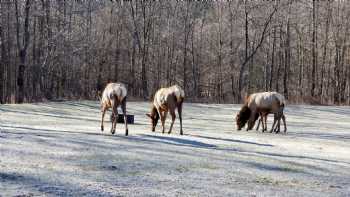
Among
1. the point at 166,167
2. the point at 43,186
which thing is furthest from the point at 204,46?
the point at 43,186

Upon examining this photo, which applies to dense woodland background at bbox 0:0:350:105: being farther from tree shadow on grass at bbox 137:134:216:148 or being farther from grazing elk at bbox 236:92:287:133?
tree shadow on grass at bbox 137:134:216:148

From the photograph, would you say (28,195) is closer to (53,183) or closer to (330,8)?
(53,183)

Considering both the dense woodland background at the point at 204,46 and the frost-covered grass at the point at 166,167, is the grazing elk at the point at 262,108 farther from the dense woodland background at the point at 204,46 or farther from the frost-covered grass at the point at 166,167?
the dense woodland background at the point at 204,46

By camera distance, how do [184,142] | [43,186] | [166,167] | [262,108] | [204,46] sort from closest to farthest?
[43,186] < [166,167] < [184,142] < [262,108] < [204,46]

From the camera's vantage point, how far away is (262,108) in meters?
23.0

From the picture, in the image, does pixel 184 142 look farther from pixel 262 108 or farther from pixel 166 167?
pixel 262 108

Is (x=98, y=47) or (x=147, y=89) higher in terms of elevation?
(x=98, y=47)

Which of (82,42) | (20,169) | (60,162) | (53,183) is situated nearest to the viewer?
(53,183)

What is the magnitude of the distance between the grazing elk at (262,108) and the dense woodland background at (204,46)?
27.0m

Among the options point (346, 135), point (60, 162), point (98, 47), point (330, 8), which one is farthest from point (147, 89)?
point (60, 162)

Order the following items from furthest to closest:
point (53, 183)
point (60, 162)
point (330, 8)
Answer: point (330, 8) → point (60, 162) → point (53, 183)

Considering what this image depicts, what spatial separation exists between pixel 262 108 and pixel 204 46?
33.9m

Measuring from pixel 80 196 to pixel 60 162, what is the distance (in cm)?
288

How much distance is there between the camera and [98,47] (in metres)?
53.6
